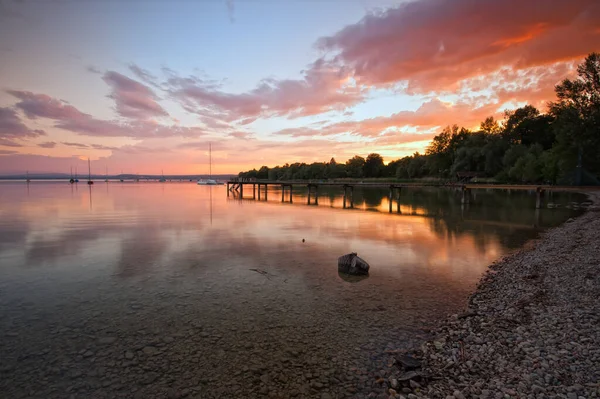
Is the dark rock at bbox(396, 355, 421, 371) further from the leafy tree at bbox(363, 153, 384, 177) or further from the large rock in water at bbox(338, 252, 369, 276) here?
the leafy tree at bbox(363, 153, 384, 177)

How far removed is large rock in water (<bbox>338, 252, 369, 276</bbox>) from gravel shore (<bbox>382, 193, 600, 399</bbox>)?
420 cm

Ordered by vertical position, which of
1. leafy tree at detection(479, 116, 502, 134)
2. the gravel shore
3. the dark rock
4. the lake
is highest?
leafy tree at detection(479, 116, 502, 134)

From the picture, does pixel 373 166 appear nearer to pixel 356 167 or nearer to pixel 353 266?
pixel 356 167

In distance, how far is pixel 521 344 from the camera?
6656mm

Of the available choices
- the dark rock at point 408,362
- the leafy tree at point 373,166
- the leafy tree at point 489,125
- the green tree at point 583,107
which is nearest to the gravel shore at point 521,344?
the dark rock at point 408,362

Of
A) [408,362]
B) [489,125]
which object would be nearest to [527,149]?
[489,125]

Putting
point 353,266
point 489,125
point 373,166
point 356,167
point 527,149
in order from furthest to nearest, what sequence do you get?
point 373,166 → point 356,167 → point 489,125 → point 527,149 → point 353,266

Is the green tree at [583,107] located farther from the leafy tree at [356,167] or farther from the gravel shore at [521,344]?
the leafy tree at [356,167]

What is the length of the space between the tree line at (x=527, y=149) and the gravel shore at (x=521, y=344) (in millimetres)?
44530

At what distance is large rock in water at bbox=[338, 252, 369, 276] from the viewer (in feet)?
43.2

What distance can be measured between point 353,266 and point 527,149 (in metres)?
87.3

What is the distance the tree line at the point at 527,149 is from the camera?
1695 inches

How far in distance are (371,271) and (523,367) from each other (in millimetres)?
8078

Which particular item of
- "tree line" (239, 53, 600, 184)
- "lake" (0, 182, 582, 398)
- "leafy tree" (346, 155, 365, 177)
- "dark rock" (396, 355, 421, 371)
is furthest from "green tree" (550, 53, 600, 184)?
"leafy tree" (346, 155, 365, 177)
